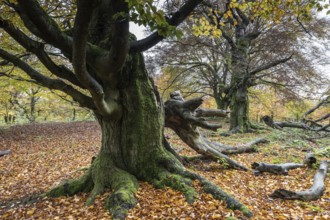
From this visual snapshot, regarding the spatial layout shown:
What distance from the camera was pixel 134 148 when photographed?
4770 mm

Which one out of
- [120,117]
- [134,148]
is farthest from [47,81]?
[134,148]

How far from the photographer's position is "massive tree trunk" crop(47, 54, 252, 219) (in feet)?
15.2

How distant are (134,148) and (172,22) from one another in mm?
2562

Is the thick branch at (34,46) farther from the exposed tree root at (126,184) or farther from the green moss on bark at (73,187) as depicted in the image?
the green moss on bark at (73,187)

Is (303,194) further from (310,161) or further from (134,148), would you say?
(134,148)

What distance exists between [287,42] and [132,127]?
10615 millimetres

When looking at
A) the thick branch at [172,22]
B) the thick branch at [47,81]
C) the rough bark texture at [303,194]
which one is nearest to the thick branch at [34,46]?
the thick branch at [47,81]

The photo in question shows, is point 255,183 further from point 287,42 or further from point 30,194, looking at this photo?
point 287,42

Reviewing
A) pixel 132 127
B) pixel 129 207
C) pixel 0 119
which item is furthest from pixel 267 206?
pixel 0 119

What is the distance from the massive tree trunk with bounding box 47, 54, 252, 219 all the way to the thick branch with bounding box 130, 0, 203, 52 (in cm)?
65

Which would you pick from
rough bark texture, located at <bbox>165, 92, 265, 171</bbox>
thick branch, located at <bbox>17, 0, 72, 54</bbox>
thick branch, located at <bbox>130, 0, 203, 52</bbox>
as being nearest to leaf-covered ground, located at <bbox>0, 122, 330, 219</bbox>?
rough bark texture, located at <bbox>165, 92, 265, 171</bbox>

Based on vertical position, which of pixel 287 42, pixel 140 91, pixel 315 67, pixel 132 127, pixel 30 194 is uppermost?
pixel 287 42

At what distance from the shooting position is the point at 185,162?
21.8 ft

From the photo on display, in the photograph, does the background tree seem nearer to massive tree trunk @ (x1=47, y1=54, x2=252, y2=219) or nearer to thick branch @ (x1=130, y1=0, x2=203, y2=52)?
massive tree trunk @ (x1=47, y1=54, x2=252, y2=219)
